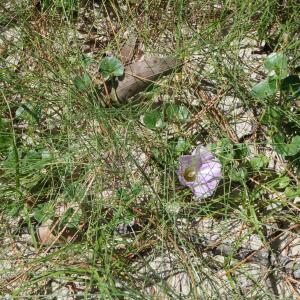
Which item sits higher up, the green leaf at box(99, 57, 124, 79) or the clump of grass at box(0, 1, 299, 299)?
the green leaf at box(99, 57, 124, 79)

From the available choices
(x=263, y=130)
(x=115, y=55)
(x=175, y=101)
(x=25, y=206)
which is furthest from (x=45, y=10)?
(x=263, y=130)

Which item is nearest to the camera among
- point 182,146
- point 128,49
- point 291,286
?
point 291,286

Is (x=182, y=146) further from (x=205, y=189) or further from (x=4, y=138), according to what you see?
(x=4, y=138)

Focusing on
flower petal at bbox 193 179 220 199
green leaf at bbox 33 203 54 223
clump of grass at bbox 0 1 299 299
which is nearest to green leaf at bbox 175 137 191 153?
clump of grass at bbox 0 1 299 299

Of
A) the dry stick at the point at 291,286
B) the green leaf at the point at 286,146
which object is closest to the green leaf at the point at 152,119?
the green leaf at the point at 286,146

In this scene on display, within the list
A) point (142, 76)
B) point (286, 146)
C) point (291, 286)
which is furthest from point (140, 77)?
point (291, 286)

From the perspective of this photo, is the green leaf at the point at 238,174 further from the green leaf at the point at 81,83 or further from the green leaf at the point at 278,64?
the green leaf at the point at 81,83

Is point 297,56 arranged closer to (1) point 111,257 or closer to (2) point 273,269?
(2) point 273,269

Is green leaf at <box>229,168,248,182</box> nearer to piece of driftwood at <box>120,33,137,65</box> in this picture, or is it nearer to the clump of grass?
the clump of grass
